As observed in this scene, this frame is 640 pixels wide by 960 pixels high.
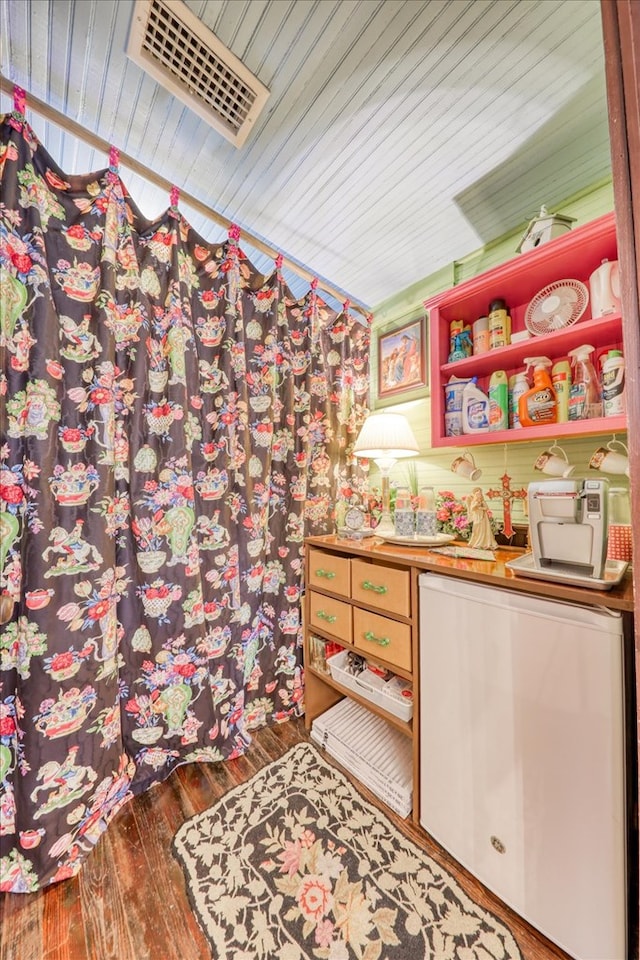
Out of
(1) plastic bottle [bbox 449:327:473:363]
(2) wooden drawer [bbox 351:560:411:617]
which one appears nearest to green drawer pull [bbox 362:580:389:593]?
(2) wooden drawer [bbox 351:560:411:617]

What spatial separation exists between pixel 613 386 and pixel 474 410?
0.46m

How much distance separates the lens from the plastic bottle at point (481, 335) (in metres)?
1.45

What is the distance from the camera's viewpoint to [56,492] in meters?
1.13

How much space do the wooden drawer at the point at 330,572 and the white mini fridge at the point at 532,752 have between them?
1.31 ft

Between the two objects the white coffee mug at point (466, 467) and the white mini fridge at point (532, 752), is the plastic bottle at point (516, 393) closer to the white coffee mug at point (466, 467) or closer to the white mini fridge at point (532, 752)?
the white coffee mug at point (466, 467)

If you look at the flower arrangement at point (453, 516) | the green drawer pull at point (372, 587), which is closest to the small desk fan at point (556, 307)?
the flower arrangement at point (453, 516)

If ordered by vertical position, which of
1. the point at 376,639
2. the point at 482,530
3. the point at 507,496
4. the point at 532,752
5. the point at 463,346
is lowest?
the point at 532,752

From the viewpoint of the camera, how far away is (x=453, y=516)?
1.65m

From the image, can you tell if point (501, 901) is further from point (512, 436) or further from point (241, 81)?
point (241, 81)

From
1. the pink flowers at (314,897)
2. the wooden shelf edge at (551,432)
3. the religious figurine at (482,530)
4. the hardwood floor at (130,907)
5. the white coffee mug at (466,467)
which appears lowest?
the pink flowers at (314,897)

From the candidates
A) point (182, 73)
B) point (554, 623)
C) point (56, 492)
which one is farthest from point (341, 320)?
point (554, 623)

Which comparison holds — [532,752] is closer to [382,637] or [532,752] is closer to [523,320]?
[382,637]

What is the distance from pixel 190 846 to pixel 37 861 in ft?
1.53

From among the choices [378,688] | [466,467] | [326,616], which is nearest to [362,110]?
[466,467]
